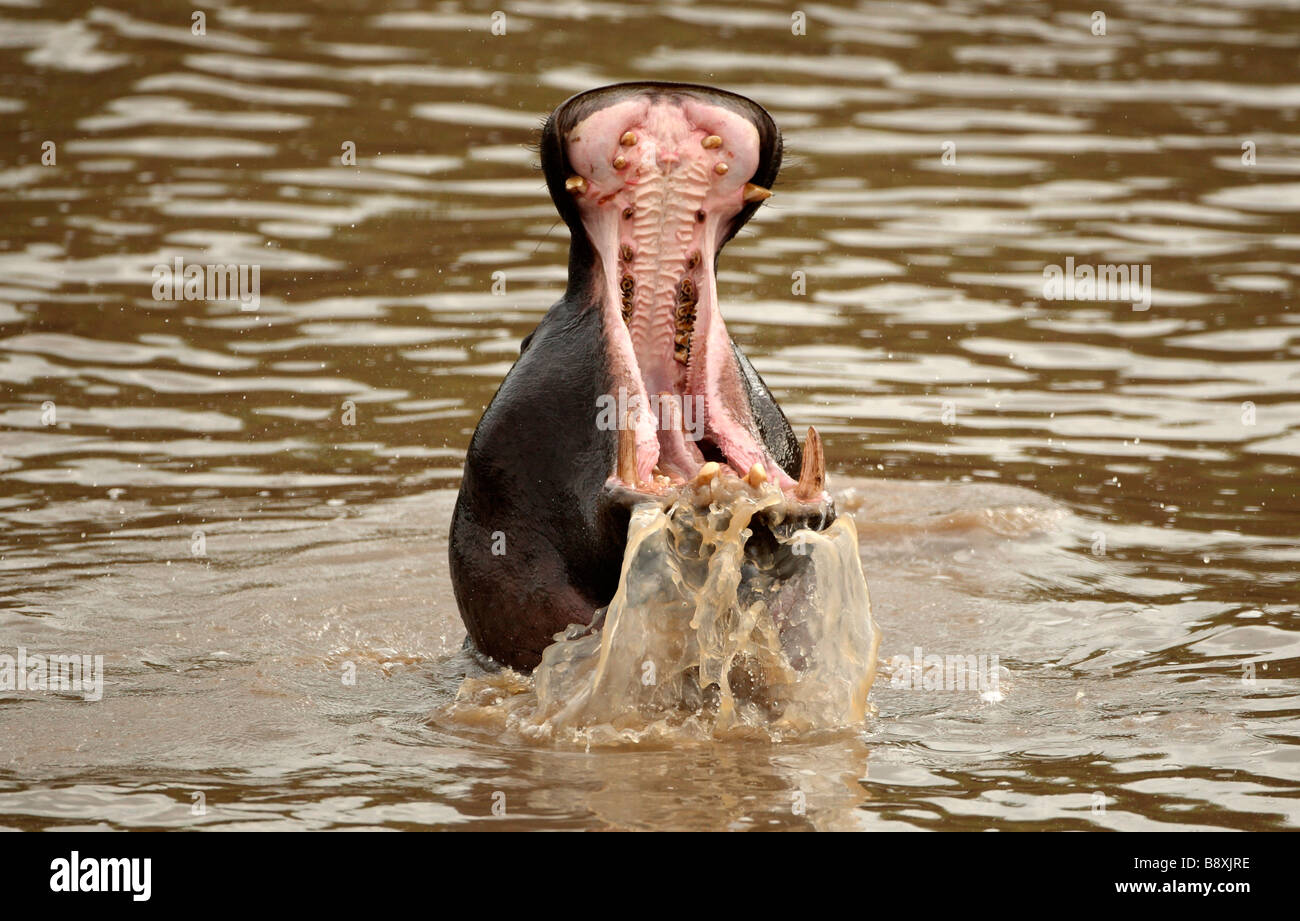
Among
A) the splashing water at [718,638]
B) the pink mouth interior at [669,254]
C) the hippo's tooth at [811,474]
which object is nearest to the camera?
the hippo's tooth at [811,474]

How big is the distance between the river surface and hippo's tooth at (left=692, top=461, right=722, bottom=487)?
88 centimetres

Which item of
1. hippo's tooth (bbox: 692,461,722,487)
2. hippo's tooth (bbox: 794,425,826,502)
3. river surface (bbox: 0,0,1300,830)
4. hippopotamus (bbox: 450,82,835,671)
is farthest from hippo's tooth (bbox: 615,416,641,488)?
river surface (bbox: 0,0,1300,830)

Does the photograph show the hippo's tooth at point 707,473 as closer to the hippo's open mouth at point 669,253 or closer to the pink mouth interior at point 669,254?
the hippo's open mouth at point 669,253

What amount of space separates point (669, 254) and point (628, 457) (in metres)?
0.75

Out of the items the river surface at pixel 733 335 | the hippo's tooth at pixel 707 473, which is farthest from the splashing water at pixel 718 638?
the river surface at pixel 733 335

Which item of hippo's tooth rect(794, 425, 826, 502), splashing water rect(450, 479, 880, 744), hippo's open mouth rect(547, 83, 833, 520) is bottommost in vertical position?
splashing water rect(450, 479, 880, 744)

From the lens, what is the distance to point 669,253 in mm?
6180

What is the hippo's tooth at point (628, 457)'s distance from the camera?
576 centimetres

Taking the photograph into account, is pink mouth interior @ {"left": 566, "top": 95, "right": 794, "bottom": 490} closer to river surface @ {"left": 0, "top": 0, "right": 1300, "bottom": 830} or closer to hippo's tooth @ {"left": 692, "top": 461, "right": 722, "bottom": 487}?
hippo's tooth @ {"left": 692, "top": 461, "right": 722, "bottom": 487}

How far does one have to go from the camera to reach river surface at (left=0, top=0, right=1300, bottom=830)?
20.1 ft

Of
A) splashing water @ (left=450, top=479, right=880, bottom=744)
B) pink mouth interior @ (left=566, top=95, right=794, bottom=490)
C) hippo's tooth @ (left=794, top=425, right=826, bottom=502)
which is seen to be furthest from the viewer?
pink mouth interior @ (left=566, top=95, right=794, bottom=490)

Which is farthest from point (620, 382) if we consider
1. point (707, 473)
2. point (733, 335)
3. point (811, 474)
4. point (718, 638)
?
point (733, 335)
